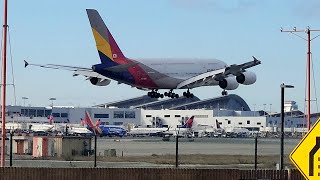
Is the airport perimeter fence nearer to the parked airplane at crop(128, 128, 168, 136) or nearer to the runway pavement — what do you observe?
the runway pavement


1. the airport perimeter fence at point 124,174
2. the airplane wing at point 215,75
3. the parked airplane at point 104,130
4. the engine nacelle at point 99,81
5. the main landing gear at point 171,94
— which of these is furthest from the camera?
the parked airplane at point 104,130

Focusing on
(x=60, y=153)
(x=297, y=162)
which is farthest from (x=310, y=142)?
(x=60, y=153)

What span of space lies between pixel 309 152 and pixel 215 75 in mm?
71720

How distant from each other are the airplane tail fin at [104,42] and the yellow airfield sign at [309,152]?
2767 inches

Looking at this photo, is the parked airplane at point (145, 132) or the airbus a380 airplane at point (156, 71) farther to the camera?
the parked airplane at point (145, 132)

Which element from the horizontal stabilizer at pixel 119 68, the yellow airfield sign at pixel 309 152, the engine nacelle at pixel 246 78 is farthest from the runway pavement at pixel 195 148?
the yellow airfield sign at pixel 309 152

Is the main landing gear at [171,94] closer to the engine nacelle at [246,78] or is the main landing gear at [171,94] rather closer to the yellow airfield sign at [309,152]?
the engine nacelle at [246,78]

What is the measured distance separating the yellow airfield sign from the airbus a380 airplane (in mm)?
67238

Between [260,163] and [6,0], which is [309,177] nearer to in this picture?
[6,0]

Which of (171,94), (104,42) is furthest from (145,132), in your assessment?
(104,42)

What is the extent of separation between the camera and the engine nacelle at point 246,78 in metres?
87.0

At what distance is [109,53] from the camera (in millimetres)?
85688

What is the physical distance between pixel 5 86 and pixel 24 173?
8.32 metres

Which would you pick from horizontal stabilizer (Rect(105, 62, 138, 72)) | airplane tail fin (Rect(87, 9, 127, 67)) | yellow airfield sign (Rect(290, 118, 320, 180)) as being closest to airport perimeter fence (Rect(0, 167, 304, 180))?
yellow airfield sign (Rect(290, 118, 320, 180))
